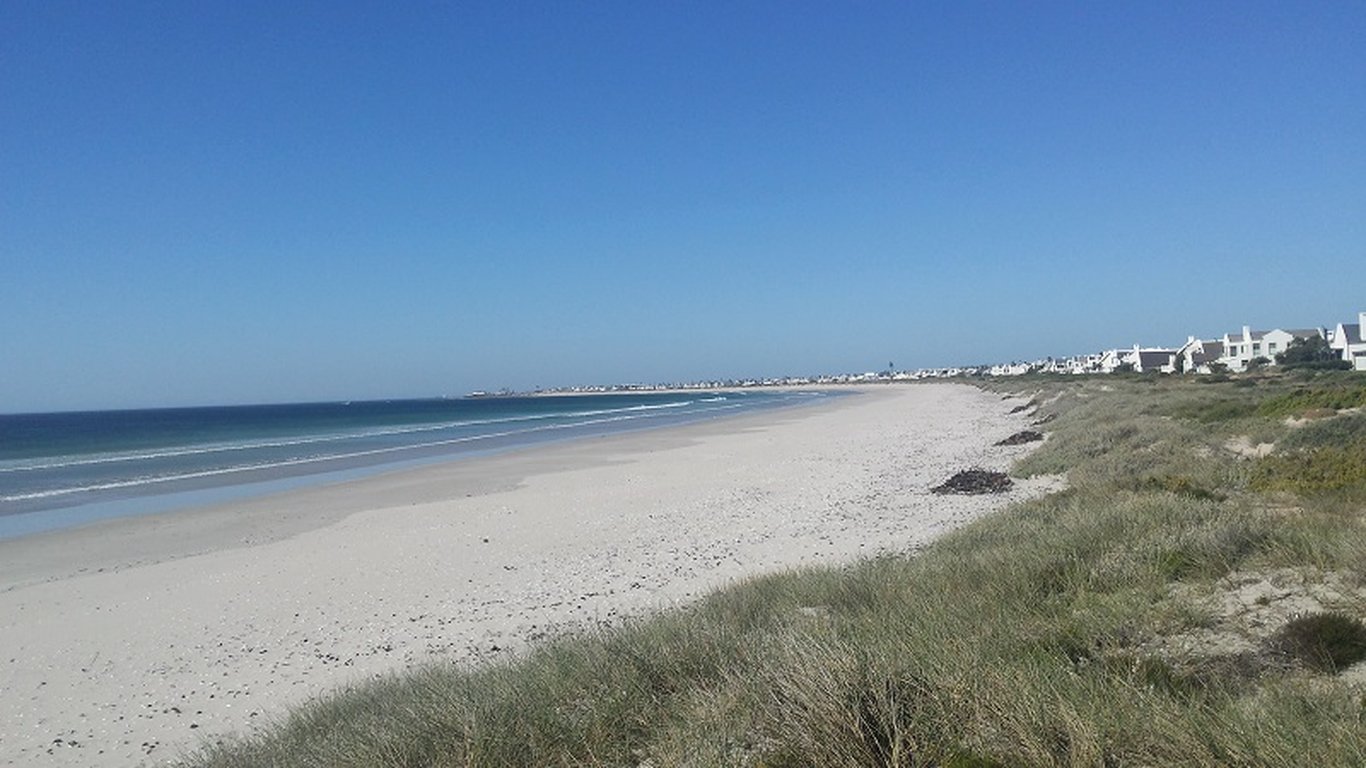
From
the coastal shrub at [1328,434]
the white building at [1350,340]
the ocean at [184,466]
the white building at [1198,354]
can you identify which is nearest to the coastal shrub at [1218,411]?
the coastal shrub at [1328,434]

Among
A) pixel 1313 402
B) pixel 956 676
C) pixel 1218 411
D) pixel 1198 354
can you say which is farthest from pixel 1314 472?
pixel 1198 354

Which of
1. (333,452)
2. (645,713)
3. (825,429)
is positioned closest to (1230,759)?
(645,713)

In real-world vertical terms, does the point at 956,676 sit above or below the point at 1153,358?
below

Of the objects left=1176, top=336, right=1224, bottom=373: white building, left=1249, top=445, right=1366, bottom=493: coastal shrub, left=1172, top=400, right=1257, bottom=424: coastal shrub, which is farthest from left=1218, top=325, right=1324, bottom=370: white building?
left=1249, top=445, right=1366, bottom=493: coastal shrub

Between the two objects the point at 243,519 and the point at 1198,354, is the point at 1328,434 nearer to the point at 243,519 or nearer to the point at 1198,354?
the point at 243,519

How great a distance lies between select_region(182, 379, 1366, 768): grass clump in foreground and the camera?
3125 mm

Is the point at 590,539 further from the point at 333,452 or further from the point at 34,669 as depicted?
the point at 333,452

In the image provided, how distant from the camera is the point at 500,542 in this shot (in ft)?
45.0

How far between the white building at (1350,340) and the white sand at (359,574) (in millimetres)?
48088

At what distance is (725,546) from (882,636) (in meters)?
7.82

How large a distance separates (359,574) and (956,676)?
10318 mm

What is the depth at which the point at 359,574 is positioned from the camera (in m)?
11.9

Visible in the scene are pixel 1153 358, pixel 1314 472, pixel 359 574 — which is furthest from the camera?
pixel 1153 358

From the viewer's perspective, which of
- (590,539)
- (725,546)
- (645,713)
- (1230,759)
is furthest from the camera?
(590,539)
